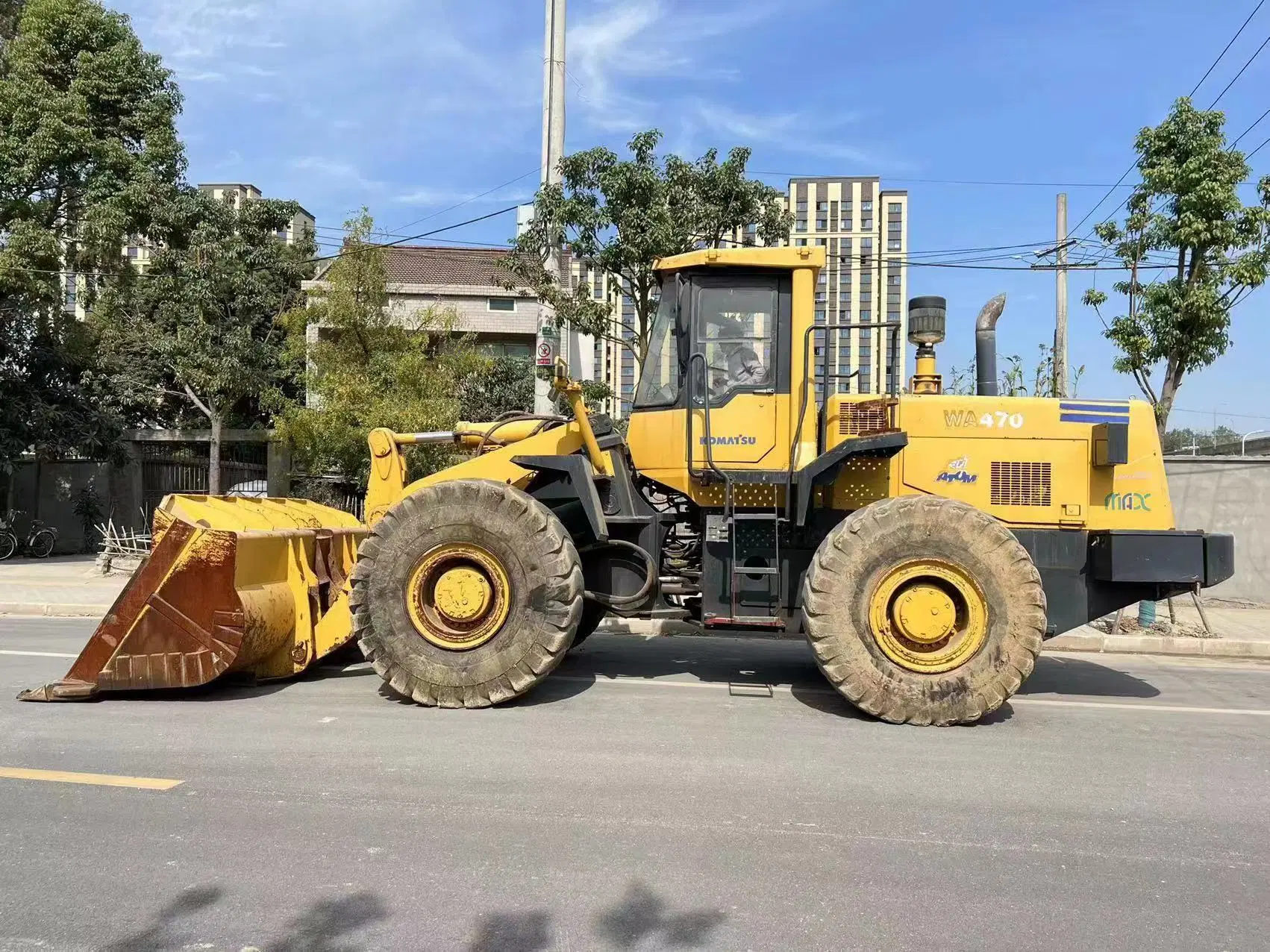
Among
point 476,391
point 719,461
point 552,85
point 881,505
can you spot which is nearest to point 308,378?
point 476,391

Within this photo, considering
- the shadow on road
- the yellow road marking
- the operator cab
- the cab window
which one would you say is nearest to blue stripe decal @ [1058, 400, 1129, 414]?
the operator cab

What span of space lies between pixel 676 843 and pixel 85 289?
20.9 metres

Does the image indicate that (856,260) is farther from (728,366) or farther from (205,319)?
(205,319)

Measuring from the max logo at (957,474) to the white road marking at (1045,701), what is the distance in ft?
5.49

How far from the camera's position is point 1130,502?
6027mm

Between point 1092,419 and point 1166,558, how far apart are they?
105 cm

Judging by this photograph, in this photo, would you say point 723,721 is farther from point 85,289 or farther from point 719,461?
point 85,289

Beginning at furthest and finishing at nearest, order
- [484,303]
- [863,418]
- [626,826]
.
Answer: [484,303] < [863,418] < [626,826]

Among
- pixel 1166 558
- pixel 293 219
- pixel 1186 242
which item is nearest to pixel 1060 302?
pixel 1186 242

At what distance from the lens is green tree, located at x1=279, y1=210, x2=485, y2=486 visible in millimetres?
14656

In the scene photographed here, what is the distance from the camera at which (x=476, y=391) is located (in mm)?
19281

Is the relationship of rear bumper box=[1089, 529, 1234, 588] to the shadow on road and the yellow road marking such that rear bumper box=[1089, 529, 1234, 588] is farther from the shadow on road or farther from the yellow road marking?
the yellow road marking

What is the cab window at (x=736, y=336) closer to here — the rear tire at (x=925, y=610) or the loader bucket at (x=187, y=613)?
the rear tire at (x=925, y=610)

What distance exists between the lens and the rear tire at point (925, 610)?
545cm
